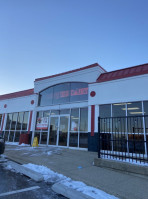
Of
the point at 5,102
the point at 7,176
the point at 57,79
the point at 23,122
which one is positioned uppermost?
the point at 57,79

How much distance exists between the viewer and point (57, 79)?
1373cm

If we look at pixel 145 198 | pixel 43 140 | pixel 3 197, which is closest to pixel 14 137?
pixel 43 140

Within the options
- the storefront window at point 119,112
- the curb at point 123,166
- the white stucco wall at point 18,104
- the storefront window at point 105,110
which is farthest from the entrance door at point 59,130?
the curb at point 123,166

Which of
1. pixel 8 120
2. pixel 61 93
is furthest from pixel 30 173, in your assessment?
pixel 8 120

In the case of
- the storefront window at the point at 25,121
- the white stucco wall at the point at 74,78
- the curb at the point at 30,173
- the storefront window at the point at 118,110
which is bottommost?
the curb at the point at 30,173

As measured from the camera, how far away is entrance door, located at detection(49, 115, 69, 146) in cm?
1173

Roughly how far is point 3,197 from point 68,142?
8.21m

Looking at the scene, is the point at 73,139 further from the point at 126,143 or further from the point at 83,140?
the point at 126,143

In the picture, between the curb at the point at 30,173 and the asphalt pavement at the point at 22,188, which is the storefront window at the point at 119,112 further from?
the asphalt pavement at the point at 22,188

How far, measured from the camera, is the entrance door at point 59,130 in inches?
462

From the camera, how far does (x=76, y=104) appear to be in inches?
463

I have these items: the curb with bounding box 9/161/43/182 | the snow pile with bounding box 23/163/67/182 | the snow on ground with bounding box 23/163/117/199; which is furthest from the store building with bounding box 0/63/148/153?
the curb with bounding box 9/161/43/182

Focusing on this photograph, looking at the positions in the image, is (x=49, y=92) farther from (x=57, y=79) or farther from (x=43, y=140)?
(x=43, y=140)

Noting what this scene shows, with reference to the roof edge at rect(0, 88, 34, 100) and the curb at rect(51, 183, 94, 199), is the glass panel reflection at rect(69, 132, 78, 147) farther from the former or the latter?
the curb at rect(51, 183, 94, 199)
